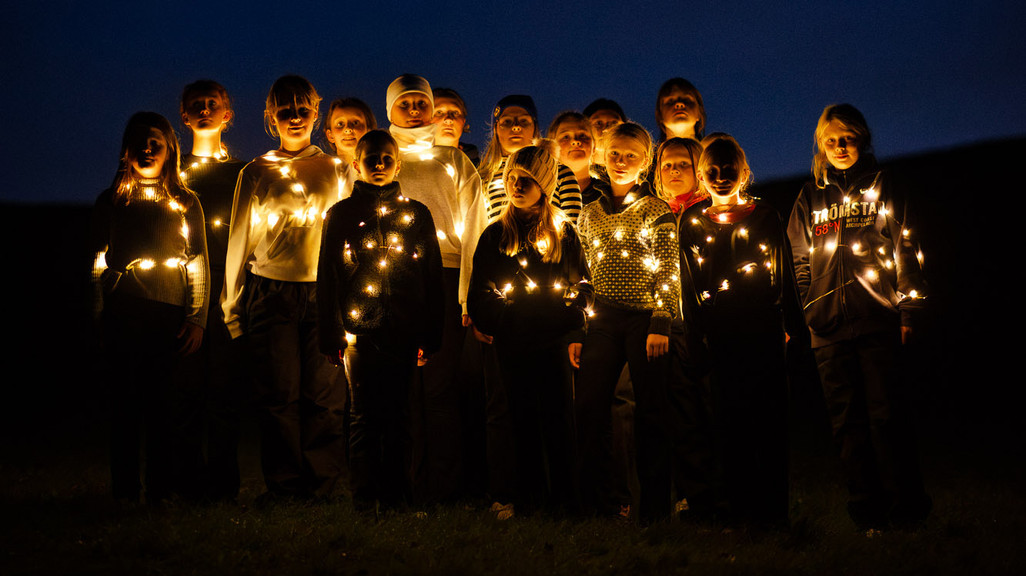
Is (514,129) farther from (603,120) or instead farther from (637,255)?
(637,255)

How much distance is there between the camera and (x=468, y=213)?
5090 millimetres

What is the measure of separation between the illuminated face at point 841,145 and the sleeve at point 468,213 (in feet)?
6.92

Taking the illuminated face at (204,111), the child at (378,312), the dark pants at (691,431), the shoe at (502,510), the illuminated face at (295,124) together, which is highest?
the illuminated face at (204,111)

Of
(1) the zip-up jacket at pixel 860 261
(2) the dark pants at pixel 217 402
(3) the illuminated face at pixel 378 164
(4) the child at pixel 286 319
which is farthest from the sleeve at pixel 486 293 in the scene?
(1) the zip-up jacket at pixel 860 261

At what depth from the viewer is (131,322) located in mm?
4570

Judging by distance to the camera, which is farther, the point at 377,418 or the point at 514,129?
the point at 514,129

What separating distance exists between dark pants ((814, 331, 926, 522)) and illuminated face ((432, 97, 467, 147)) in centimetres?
303

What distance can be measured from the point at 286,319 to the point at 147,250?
850mm

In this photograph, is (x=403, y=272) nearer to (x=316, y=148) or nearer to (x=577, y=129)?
(x=316, y=148)

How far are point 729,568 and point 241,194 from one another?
136 inches

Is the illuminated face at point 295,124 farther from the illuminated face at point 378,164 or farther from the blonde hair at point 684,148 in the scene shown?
the blonde hair at point 684,148

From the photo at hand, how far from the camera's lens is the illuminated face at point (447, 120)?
599cm

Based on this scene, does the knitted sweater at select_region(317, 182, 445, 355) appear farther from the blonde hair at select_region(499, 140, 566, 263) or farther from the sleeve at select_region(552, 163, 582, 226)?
the sleeve at select_region(552, 163, 582, 226)

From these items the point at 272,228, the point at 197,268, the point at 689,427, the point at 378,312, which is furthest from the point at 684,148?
the point at 197,268
